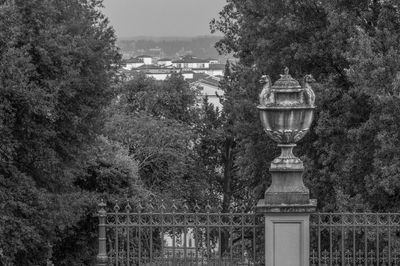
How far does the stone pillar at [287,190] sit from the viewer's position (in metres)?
10.5

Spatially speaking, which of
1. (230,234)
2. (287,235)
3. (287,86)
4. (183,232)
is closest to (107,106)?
(183,232)

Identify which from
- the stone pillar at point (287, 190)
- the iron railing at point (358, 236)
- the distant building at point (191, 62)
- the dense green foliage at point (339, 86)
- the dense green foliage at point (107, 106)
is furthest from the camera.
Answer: the distant building at point (191, 62)

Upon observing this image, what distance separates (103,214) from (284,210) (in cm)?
246

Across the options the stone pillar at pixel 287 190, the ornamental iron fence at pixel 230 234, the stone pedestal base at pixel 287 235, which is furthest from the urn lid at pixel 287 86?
the ornamental iron fence at pixel 230 234

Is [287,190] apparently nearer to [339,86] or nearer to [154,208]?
[339,86]

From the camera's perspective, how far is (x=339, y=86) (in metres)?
19.9

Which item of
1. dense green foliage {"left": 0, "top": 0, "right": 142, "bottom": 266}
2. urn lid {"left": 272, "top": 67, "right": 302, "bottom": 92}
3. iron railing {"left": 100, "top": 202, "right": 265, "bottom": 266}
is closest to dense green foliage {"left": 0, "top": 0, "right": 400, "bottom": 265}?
dense green foliage {"left": 0, "top": 0, "right": 142, "bottom": 266}

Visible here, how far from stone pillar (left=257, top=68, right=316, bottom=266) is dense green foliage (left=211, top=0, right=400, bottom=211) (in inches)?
228

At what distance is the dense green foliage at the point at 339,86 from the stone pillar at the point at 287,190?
578 centimetres

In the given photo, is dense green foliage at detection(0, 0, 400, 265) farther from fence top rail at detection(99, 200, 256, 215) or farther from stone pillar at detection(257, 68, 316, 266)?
stone pillar at detection(257, 68, 316, 266)

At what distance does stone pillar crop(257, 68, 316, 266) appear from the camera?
34.6 ft

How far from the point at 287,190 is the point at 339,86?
32.0ft

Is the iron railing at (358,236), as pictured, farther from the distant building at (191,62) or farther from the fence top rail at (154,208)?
the distant building at (191,62)

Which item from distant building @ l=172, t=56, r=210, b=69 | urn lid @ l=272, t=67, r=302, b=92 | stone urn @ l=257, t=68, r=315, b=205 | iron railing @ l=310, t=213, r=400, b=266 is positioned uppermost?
distant building @ l=172, t=56, r=210, b=69
